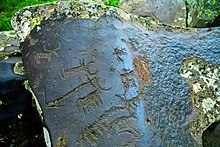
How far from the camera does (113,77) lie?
1008mm

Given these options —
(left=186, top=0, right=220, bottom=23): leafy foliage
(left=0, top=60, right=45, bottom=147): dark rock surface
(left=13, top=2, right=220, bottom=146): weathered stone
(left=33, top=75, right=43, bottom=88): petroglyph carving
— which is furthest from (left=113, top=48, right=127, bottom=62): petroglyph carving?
(left=186, top=0, right=220, bottom=23): leafy foliage

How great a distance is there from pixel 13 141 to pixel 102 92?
22.4 inches

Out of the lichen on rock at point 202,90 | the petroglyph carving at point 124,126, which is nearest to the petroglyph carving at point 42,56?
the petroglyph carving at point 124,126

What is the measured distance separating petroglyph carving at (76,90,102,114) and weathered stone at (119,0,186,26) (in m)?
1.31

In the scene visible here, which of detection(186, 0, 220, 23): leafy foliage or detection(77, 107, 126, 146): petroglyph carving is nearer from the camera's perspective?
detection(77, 107, 126, 146): petroglyph carving

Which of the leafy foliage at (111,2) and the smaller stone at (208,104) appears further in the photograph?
the leafy foliage at (111,2)

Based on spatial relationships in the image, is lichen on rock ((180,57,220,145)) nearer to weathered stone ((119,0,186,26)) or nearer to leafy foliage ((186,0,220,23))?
leafy foliage ((186,0,220,23))

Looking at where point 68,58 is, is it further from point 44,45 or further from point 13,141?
point 13,141

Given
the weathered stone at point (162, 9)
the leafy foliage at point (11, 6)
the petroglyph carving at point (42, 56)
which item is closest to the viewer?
the petroglyph carving at point (42, 56)

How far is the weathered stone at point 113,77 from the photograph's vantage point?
0.95 meters

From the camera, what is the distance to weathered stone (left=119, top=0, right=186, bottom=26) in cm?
220

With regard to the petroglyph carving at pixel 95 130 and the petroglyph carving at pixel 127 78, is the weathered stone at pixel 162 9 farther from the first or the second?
the petroglyph carving at pixel 95 130

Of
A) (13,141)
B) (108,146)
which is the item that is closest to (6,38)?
(13,141)

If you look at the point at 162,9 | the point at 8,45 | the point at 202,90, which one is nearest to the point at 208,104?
the point at 202,90
